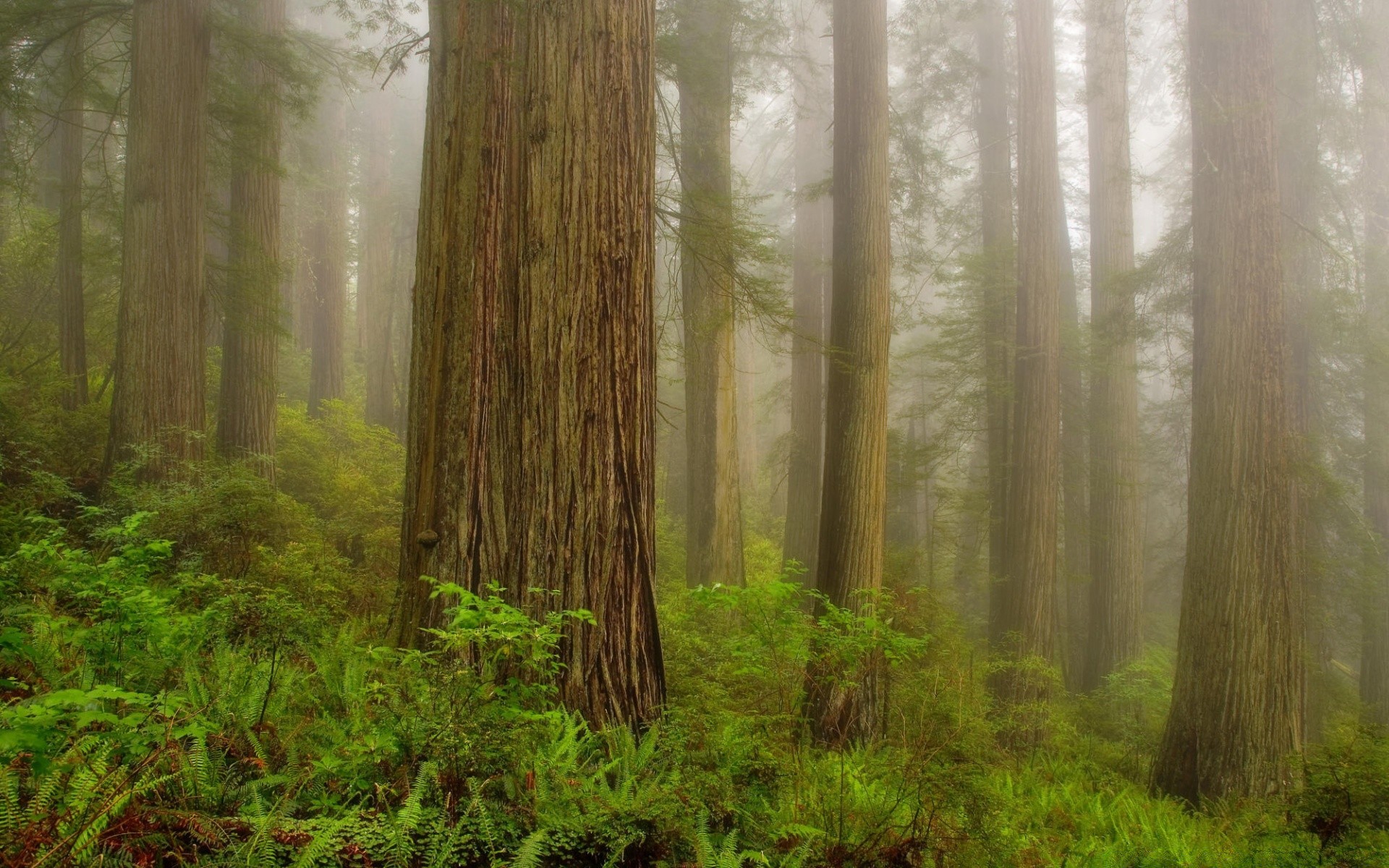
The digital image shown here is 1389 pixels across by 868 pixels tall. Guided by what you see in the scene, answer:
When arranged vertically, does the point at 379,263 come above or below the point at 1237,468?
above

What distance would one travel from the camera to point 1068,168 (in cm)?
2166

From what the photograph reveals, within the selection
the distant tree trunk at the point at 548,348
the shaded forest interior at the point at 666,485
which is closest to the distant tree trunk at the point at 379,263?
the shaded forest interior at the point at 666,485

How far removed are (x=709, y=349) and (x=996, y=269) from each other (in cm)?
568

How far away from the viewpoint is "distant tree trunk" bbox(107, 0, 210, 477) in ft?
26.7

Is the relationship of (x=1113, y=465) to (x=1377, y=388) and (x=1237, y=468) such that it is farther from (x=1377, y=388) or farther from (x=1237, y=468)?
(x=1237, y=468)

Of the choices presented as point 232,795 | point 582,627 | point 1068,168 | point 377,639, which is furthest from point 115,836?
point 1068,168

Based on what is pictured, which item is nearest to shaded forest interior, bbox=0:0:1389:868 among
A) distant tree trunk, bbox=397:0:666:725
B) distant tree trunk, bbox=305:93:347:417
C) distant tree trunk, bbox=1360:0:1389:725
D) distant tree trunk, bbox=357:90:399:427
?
distant tree trunk, bbox=397:0:666:725

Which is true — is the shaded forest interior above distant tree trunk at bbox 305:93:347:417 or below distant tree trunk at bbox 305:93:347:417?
below

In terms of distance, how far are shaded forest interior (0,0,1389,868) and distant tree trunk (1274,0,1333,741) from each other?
102 millimetres

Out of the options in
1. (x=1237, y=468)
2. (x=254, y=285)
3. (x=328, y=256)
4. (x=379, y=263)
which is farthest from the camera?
(x=379, y=263)

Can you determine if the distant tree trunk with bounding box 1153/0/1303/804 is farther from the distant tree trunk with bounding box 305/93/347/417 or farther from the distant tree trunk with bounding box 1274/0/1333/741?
the distant tree trunk with bounding box 305/93/347/417

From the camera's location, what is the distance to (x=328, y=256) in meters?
19.1

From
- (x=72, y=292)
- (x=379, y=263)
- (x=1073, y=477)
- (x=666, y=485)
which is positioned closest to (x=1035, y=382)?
(x=1073, y=477)

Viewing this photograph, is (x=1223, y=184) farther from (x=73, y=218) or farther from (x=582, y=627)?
(x=73, y=218)
